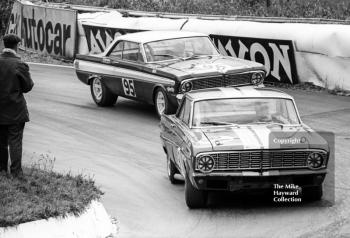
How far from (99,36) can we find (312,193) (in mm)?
15558

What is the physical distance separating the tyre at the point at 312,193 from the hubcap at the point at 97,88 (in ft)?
28.6

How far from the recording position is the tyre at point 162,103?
50.5ft

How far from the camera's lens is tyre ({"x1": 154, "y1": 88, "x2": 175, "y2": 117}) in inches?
606

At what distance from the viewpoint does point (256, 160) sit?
959 centimetres

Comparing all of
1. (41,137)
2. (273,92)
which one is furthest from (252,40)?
(273,92)

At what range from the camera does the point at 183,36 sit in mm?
16688

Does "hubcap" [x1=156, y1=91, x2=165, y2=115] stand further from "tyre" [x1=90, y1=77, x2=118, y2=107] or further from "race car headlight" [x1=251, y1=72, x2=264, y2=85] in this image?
"tyre" [x1=90, y1=77, x2=118, y2=107]

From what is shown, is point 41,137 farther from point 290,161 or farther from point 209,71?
point 290,161

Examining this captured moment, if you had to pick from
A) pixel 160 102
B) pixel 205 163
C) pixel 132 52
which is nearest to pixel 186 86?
pixel 160 102

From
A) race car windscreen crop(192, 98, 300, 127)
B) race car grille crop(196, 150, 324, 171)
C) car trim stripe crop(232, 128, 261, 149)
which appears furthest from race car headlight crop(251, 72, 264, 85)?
race car grille crop(196, 150, 324, 171)

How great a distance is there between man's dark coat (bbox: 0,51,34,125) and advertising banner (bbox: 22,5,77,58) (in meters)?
16.1

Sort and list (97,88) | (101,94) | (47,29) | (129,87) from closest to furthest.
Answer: (129,87) → (101,94) → (97,88) → (47,29)

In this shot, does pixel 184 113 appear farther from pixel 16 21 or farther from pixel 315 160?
pixel 16 21

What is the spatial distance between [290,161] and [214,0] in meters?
21.6
